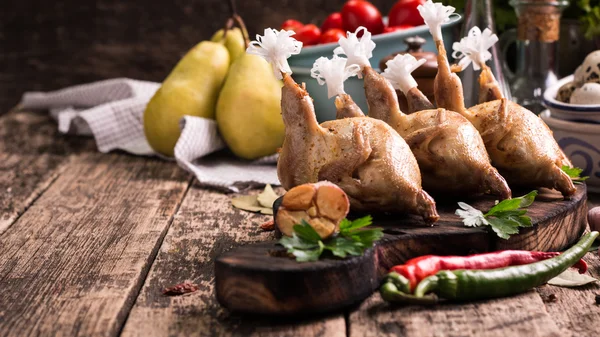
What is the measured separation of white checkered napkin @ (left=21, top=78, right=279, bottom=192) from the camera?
2455 mm

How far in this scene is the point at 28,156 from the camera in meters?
2.79

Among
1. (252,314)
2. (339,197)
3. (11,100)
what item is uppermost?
(339,197)

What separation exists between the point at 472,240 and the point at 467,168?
0.17 metres

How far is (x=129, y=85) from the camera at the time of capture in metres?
3.21

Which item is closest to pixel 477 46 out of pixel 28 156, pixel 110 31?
pixel 28 156

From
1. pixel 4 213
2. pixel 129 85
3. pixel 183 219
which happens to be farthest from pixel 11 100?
pixel 183 219

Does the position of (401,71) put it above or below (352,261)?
above

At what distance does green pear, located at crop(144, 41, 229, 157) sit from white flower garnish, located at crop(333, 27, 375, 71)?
3.25 feet

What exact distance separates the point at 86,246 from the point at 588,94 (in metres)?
1.34

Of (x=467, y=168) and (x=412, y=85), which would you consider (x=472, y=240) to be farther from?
(x=412, y=85)

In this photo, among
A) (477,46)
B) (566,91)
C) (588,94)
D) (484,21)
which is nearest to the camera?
(477,46)

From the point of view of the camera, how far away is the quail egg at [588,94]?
2.12 m

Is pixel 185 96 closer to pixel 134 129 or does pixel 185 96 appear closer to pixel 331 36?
→ pixel 134 129

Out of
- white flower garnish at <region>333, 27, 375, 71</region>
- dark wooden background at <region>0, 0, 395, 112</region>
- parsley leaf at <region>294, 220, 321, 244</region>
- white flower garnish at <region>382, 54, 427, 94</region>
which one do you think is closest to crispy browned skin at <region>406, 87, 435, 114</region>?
white flower garnish at <region>382, 54, 427, 94</region>
